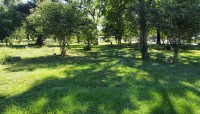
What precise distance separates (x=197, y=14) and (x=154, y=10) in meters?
3.77

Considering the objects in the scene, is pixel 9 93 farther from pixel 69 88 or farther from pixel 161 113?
pixel 161 113

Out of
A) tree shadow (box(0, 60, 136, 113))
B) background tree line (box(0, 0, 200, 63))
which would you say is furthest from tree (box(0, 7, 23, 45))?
tree shadow (box(0, 60, 136, 113))

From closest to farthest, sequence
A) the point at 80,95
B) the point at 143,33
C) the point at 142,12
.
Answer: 1. the point at 80,95
2. the point at 142,12
3. the point at 143,33

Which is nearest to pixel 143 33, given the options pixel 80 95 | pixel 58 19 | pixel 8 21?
pixel 58 19

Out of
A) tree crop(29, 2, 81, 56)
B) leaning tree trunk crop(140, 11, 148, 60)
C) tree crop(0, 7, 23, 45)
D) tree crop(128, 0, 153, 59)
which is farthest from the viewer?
tree crop(0, 7, 23, 45)

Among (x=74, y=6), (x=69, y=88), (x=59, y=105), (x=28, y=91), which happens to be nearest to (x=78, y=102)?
(x=59, y=105)

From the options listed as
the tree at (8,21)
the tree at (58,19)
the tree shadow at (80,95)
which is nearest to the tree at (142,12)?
the tree at (58,19)

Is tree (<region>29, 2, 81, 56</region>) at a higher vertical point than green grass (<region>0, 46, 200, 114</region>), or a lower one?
higher

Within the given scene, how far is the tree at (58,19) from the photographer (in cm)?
2406

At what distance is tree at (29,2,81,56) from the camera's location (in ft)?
78.9

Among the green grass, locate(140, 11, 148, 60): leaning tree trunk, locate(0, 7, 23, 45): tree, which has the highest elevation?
locate(0, 7, 23, 45): tree

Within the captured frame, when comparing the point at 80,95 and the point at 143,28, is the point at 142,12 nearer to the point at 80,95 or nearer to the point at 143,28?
the point at 143,28

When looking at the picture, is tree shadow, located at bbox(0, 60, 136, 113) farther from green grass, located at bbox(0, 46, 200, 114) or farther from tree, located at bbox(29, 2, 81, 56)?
tree, located at bbox(29, 2, 81, 56)

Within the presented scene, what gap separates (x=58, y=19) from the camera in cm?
2414
